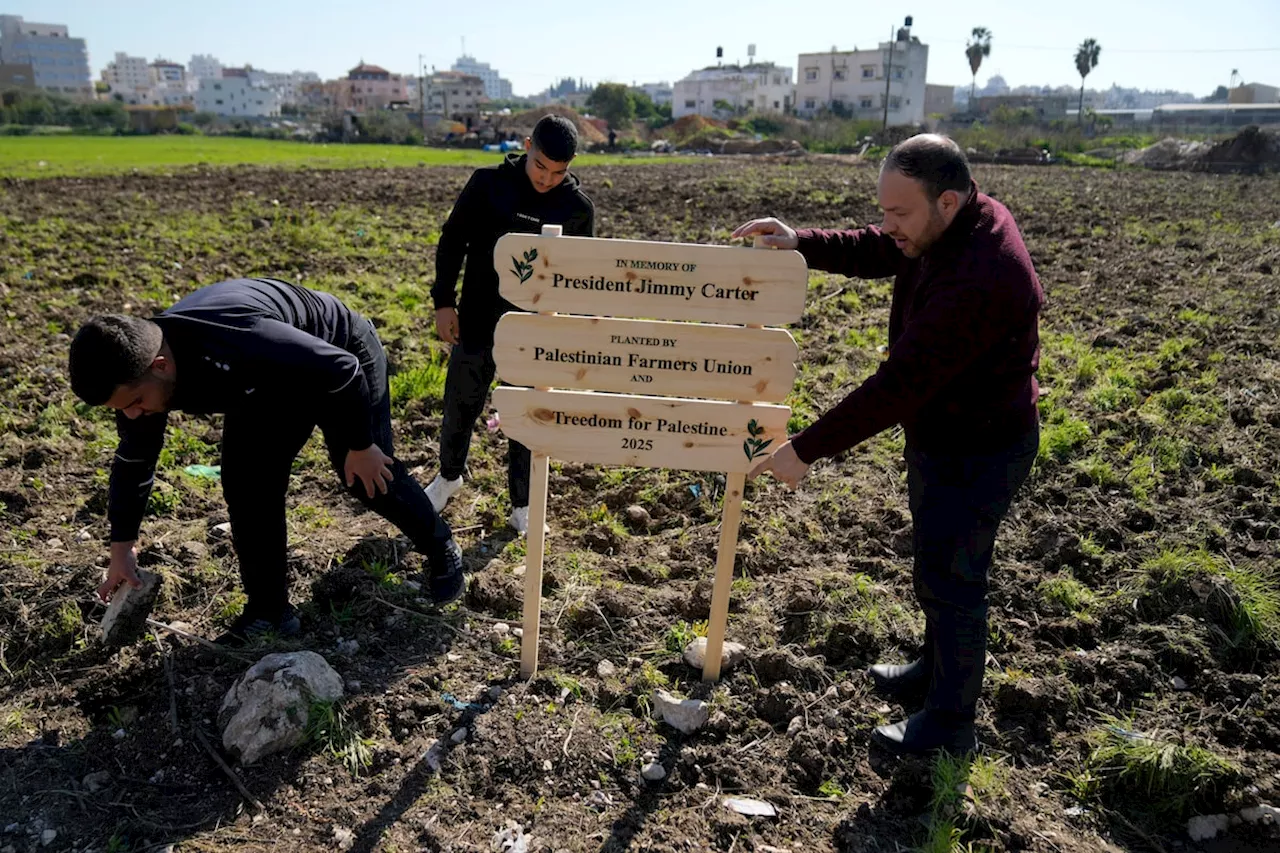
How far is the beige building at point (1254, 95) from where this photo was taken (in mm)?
83562

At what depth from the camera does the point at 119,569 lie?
11.0 ft

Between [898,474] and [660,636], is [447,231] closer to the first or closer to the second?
[660,636]

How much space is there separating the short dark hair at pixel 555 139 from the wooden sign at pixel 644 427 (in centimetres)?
145

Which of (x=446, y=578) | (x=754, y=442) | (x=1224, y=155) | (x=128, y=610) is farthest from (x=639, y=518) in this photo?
(x=1224, y=155)

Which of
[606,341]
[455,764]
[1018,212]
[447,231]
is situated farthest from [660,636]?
[1018,212]

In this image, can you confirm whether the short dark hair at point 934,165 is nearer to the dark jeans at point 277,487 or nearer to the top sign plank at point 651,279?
the top sign plank at point 651,279

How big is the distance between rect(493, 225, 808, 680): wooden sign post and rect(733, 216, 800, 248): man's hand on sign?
0.58 feet

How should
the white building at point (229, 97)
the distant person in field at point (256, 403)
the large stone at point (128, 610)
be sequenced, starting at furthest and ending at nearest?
the white building at point (229, 97) → the large stone at point (128, 610) → the distant person in field at point (256, 403)

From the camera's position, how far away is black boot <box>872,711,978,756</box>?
3.09 metres

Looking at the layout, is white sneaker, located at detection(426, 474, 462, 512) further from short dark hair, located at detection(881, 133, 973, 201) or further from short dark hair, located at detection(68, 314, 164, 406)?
short dark hair, located at detection(881, 133, 973, 201)

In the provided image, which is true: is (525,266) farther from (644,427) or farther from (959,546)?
(959,546)

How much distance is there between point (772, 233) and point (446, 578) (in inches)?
84.8

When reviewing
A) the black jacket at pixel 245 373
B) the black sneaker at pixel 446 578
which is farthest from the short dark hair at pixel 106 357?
the black sneaker at pixel 446 578

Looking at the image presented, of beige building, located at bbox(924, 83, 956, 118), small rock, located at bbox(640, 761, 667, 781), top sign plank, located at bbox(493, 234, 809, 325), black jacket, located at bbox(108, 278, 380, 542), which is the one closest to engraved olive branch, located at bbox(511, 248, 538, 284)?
top sign plank, located at bbox(493, 234, 809, 325)
